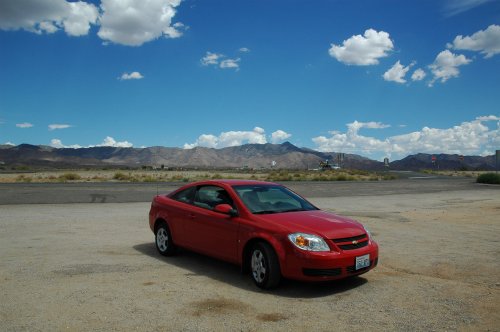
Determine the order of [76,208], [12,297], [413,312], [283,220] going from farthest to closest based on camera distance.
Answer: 1. [76,208]
2. [283,220]
3. [12,297]
4. [413,312]

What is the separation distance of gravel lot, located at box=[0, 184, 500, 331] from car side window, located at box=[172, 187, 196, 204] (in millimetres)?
1044

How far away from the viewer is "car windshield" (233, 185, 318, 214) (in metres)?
7.13

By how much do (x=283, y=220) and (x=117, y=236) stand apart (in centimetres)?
559

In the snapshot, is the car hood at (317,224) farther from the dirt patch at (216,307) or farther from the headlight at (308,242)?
the dirt patch at (216,307)

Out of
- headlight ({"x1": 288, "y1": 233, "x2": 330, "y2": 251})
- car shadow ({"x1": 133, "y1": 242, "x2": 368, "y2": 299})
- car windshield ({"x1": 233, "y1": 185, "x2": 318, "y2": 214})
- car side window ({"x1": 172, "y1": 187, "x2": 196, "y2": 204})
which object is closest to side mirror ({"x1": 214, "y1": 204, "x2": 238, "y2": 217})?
car windshield ({"x1": 233, "y1": 185, "x2": 318, "y2": 214})

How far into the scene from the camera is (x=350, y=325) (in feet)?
16.3

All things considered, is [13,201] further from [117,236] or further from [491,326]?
[491,326]

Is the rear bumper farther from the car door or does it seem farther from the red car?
the car door

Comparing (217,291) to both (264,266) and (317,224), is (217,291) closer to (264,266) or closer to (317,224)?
(264,266)

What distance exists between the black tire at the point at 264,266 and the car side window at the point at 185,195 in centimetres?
208

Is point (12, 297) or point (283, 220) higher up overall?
point (283, 220)

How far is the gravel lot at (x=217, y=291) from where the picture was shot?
16.6 feet

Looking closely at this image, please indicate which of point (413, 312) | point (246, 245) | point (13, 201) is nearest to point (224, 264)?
point (246, 245)

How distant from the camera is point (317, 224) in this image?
6.46 meters
